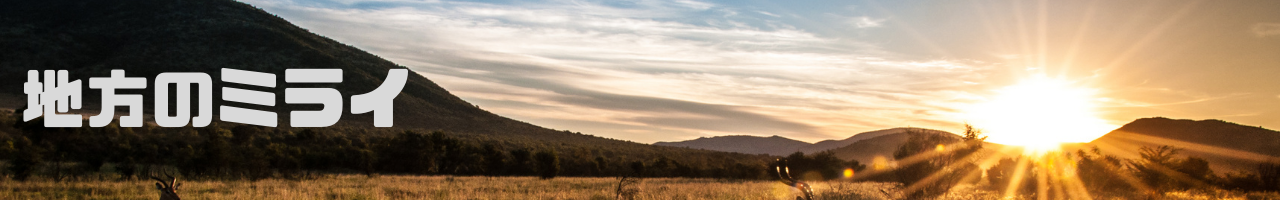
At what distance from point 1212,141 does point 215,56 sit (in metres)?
183

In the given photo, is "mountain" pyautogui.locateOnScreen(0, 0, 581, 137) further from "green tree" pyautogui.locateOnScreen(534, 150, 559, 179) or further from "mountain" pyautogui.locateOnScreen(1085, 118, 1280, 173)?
"mountain" pyautogui.locateOnScreen(1085, 118, 1280, 173)

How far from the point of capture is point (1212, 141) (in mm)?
148625

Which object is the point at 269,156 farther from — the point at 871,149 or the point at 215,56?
the point at 871,149

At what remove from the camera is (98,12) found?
106 m

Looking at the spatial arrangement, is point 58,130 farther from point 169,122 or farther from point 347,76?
point 347,76

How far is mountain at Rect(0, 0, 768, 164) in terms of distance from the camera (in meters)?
77.5

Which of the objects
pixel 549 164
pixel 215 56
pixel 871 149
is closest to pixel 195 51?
pixel 215 56

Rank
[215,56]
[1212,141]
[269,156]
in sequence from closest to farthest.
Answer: [269,156], [215,56], [1212,141]

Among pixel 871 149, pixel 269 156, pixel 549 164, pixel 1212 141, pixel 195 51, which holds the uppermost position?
pixel 195 51

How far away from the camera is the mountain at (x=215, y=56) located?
77.5m

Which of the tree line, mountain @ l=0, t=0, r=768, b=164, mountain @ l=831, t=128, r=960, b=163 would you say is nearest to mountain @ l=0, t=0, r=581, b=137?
mountain @ l=0, t=0, r=768, b=164

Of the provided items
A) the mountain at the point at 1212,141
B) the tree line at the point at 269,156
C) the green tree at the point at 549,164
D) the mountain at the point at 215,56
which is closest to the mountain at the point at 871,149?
the mountain at the point at 1212,141

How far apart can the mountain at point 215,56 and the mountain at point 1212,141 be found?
87.4m

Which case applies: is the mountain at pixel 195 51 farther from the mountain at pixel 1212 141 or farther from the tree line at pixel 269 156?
the mountain at pixel 1212 141
